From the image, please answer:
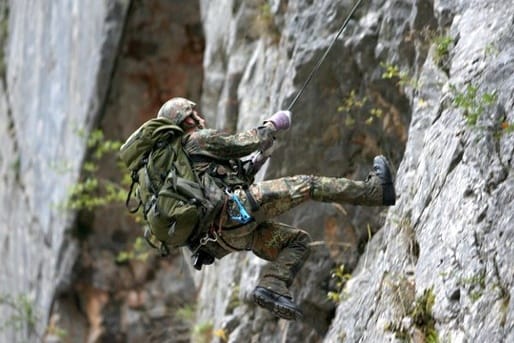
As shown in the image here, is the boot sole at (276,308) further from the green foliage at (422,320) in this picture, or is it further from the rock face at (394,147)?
the green foliage at (422,320)

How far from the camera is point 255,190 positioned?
9.34 m

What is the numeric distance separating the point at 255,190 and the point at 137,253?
9.56m

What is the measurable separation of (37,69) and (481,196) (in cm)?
1433

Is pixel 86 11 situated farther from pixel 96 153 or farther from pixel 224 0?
pixel 224 0

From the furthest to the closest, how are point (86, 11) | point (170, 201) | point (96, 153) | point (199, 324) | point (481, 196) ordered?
point (86, 11), point (96, 153), point (199, 324), point (170, 201), point (481, 196)

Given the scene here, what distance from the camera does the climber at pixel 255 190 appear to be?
30.3 feet

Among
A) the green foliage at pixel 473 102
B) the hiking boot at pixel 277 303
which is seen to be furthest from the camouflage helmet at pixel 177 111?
the green foliage at pixel 473 102

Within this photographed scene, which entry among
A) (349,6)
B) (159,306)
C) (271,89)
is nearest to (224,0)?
(271,89)

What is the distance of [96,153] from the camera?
56.3 ft

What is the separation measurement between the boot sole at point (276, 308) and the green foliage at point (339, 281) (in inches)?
56.4

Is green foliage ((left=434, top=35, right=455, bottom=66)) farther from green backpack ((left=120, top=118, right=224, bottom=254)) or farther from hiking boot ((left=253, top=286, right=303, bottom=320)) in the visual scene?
hiking boot ((left=253, top=286, right=303, bottom=320))

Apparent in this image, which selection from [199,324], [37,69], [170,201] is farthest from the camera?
[37,69]

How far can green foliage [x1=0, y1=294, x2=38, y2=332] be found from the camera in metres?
A: 19.4

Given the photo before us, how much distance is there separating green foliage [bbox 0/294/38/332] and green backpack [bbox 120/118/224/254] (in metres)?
10.5
